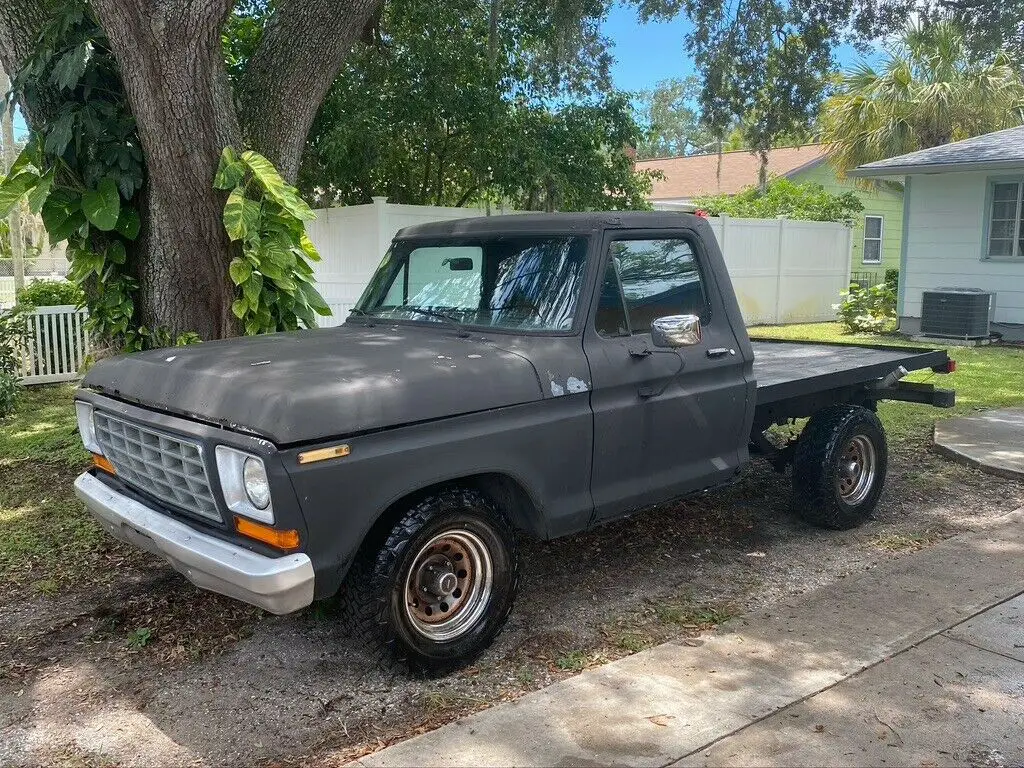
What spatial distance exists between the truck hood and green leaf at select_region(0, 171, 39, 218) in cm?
299

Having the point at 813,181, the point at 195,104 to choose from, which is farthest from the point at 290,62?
the point at 813,181

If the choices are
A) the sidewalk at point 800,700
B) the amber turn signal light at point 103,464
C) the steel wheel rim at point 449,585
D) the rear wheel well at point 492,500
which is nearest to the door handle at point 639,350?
the rear wheel well at point 492,500

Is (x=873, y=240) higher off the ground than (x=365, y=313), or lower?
higher

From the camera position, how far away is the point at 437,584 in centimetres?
384

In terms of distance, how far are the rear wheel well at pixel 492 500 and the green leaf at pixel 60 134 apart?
4266mm

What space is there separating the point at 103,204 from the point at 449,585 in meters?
4.36

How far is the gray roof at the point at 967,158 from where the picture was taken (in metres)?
14.4

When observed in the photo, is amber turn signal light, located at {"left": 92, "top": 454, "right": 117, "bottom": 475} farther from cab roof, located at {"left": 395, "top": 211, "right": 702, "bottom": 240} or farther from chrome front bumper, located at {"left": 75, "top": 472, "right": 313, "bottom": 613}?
cab roof, located at {"left": 395, "top": 211, "right": 702, "bottom": 240}

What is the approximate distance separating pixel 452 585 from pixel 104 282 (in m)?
4.44

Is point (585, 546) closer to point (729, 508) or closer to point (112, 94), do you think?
point (729, 508)

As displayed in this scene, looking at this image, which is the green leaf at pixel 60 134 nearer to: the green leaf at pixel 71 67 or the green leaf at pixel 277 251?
the green leaf at pixel 71 67

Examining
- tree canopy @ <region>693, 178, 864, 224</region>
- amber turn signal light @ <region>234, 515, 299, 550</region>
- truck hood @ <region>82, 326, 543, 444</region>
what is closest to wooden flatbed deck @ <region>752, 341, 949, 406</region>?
truck hood @ <region>82, 326, 543, 444</region>

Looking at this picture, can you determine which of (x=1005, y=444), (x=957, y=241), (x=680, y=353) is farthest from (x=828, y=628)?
(x=957, y=241)

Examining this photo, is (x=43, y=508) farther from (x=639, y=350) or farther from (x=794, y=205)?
(x=794, y=205)
